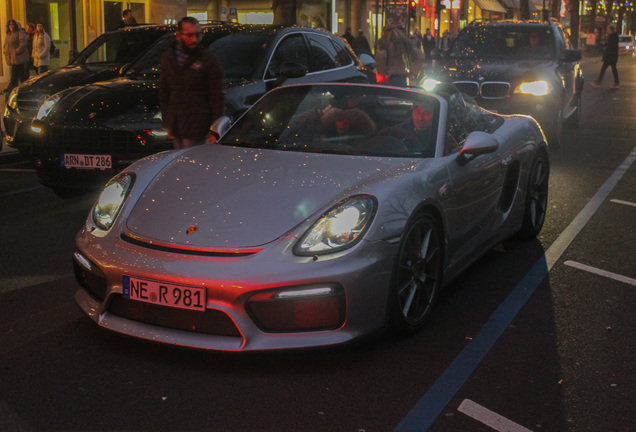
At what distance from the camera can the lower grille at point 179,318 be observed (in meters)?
3.94

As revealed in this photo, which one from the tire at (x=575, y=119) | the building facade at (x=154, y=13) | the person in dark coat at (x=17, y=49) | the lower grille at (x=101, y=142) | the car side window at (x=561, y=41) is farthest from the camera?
the building facade at (x=154, y=13)

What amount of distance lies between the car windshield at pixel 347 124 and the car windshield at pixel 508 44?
839cm

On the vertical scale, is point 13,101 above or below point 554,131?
above

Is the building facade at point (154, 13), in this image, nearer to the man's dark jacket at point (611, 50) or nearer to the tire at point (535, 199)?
the man's dark jacket at point (611, 50)

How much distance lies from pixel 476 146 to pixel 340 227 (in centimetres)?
133

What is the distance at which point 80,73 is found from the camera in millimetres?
11188

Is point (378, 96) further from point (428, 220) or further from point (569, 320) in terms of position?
point (569, 320)

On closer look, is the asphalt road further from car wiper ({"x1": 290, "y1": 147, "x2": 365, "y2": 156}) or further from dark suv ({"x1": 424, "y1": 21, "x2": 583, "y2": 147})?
dark suv ({"x1": 424, "y1": 21, "x2": 583, "y2": 147})

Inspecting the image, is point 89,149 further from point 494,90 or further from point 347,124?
point 494,90

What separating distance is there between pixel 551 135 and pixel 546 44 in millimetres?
1756

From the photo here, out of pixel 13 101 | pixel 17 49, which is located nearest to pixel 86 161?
pixel 13 101

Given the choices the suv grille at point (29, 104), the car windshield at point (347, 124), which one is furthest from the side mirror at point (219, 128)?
the suv grille at point (29, 104)

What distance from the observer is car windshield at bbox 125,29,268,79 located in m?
9.01

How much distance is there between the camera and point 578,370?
417 cm
